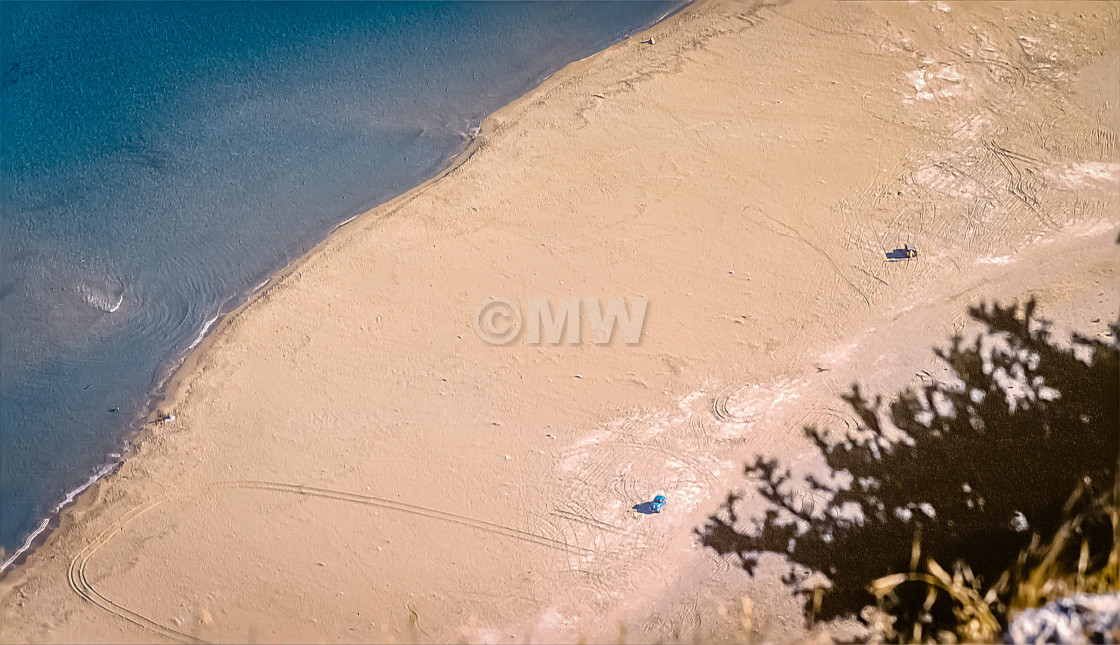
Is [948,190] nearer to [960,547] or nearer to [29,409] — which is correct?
[960,547]

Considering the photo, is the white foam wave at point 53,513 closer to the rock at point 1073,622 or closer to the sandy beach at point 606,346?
the sandy beach at point 606,346

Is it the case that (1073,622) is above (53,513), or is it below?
below

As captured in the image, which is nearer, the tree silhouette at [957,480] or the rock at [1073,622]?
the rock at [1073,622]

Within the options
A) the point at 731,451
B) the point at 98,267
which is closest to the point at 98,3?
the point at 98,267

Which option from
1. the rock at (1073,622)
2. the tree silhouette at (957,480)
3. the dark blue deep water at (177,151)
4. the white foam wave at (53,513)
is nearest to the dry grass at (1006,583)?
the tree silhouette at (957,480)

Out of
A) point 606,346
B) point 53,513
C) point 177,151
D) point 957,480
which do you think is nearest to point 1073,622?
point 957,480

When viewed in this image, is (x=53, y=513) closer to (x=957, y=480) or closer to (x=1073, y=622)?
(x=957, y=480)
